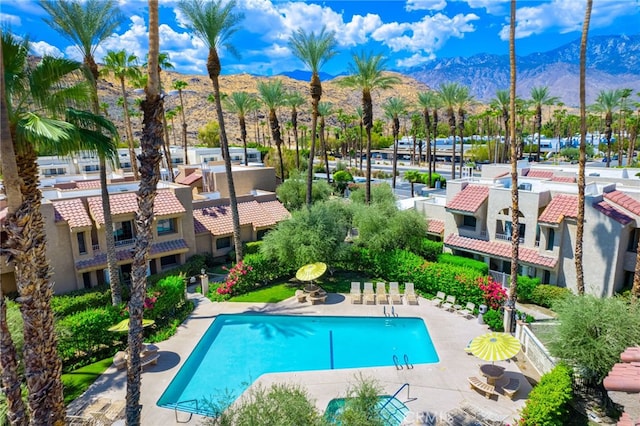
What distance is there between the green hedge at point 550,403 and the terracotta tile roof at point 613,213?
1091 centimetres

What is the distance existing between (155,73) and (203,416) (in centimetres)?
1109

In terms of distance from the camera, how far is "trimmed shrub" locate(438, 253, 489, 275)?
78.9 feet

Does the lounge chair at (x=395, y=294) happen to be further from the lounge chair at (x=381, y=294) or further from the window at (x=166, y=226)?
the window at (x=166, y=226)

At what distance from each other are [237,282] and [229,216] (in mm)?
8190

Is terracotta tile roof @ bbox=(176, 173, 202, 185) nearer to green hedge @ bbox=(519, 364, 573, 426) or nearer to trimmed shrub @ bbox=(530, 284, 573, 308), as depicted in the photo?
trimmed shrub @ bbox=(530, 284, 573, 308)

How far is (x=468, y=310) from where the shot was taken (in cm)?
2169

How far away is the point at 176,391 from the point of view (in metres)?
15.7

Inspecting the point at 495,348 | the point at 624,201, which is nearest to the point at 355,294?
the point at 495,348

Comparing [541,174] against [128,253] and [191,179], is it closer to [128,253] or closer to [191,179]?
[128,253]

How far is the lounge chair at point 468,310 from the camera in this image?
840 inches

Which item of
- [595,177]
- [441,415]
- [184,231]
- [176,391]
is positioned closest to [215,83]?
[184,231]

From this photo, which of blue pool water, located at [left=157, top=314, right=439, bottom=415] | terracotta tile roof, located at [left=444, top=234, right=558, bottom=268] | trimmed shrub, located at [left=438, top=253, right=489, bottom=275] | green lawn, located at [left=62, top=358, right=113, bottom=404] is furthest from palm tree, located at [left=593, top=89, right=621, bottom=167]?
green lawn, located at [left=62, top=358, right=113, bottom=404]

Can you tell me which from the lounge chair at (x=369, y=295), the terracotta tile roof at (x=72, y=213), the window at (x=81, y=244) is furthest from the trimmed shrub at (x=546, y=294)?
the window at (x=81, y=244)

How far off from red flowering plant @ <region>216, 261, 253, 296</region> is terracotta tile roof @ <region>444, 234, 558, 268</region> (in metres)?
13.7
